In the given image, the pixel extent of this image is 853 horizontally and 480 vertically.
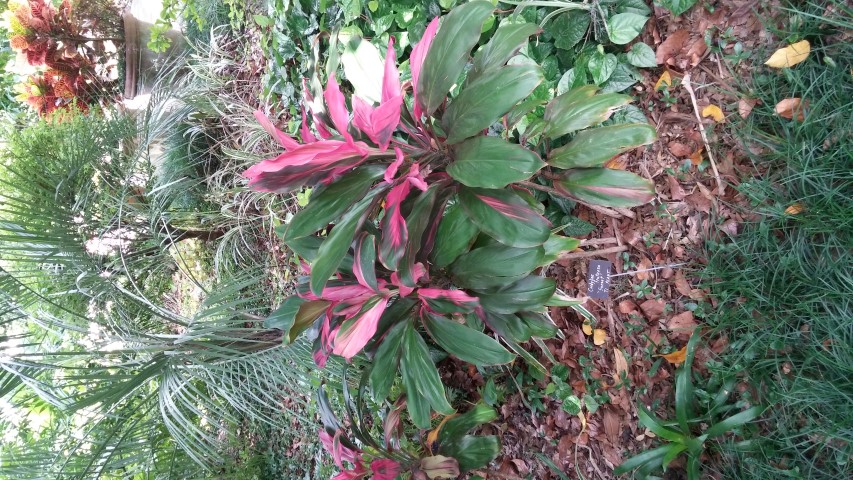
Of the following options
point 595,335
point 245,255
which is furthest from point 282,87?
point 595,335

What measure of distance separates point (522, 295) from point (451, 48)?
588mm

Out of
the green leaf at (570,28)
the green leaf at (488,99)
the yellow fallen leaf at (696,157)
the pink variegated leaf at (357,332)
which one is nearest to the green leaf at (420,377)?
the pink variegated leaf at (357,332)

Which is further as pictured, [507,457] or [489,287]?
[507,457]

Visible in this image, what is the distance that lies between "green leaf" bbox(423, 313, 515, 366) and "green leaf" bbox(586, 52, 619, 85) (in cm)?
82

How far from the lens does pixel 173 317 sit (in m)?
1.80

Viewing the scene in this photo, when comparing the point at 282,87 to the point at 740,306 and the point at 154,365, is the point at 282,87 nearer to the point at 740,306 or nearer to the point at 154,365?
the point at 154,365

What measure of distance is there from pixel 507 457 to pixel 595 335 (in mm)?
572

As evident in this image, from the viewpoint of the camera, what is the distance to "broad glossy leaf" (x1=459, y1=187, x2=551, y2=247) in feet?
3.04

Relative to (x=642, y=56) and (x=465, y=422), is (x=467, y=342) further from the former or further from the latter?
(x=642, y=56)

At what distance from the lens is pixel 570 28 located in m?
1.43

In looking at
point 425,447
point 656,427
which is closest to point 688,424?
point 656,427

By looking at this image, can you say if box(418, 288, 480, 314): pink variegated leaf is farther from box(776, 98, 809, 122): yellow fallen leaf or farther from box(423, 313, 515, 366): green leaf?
box(776, 98, 809, 122): yellow fallen leaf

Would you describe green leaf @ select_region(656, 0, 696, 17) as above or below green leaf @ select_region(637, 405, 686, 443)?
above

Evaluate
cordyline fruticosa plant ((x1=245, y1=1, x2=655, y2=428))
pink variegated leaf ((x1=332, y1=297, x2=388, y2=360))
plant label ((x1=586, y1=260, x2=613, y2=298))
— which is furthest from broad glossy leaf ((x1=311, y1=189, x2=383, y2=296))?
plant label ((x1=586, y1=260, x2=613, y2=298))
